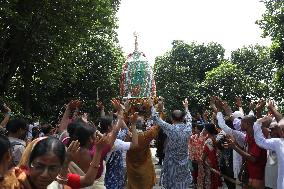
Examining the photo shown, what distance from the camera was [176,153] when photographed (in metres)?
8.70

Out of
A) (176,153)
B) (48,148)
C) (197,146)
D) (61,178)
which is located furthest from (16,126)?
(197,146)

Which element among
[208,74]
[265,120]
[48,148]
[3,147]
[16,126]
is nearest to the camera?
[3,147]

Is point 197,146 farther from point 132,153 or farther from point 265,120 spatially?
point 265,120

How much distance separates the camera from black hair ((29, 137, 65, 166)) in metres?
3.03

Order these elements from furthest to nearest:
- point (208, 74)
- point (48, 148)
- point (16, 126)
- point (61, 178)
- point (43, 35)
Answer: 1. point (208, 74)
2. point (43, 35)
3. point (16, 126)
4. point (61, 178)
5. point (48, 148)

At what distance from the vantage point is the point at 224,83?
46531 millimetres

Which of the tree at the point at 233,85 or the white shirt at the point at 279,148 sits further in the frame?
the tree at the point at 233,85

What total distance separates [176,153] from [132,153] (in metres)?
0.79

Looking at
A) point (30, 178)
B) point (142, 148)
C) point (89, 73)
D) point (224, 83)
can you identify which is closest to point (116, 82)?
point (89, 73)

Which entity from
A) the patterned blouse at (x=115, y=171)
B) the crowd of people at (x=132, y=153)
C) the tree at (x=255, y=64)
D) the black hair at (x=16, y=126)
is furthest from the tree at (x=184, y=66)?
the black hair at (x=16, y=126)

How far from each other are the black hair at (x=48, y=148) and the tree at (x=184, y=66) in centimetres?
4587

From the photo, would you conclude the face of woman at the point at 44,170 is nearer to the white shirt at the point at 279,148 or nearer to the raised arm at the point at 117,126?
the raised arm at the point at 117,126

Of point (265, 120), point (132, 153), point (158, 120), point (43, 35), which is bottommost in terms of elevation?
point (132, 153)

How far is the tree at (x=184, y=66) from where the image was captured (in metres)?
49.4
